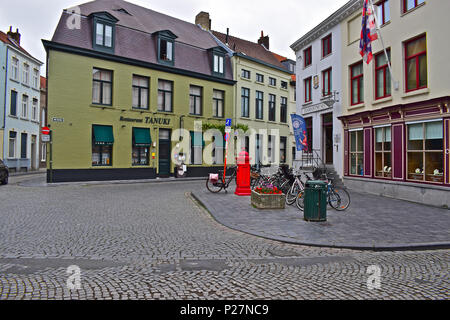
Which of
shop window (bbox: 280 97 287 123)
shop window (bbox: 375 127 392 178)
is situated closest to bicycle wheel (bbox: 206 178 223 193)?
shop window (bbox: 375 127 392 178)

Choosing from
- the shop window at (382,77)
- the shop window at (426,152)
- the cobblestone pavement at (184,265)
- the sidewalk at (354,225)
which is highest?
the shop window at (382,77)

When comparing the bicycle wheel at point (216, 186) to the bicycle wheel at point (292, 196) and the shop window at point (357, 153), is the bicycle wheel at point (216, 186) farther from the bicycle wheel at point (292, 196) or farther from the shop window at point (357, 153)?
the shop window at point (357, 153)

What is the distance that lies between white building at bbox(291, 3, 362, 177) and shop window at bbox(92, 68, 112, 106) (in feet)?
41.1

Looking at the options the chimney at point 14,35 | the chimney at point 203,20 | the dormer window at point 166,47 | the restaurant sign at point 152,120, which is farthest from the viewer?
the chimney at point 14,35

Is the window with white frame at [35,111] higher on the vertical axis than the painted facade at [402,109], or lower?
higher

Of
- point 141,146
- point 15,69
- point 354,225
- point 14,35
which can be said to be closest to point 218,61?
point 141,146

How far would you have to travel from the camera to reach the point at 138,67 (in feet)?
72.0

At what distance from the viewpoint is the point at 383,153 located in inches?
560

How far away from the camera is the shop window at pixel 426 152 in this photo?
11422mm

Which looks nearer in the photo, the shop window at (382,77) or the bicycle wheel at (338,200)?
the bicycle wheel at (338,200)

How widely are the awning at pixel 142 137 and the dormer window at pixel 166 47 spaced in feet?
17.3

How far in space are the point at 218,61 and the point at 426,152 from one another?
1866cm

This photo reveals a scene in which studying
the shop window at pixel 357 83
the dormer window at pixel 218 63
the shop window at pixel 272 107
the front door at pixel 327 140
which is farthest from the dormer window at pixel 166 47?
the shop window at pixel 357 83
